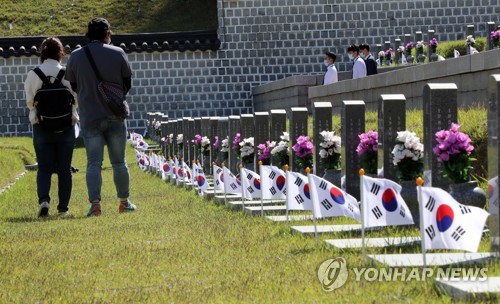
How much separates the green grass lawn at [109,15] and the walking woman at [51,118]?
59.2 m

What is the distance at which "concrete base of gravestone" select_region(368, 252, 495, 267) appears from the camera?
775 centimetres

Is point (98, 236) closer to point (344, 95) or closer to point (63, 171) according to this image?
point (63, 171)

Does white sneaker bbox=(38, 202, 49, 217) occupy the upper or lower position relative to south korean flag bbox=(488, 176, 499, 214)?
lower

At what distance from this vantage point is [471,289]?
6547mm

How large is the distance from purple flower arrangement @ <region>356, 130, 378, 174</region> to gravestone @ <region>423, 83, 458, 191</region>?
142cm

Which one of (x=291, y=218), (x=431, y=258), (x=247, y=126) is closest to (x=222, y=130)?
(x=247, y=126)

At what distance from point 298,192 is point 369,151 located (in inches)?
41.6

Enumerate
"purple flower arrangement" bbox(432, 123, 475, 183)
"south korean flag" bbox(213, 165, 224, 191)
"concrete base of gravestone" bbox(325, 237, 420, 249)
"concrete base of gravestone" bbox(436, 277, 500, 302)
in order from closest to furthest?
"concrete base of gravestone" bbox(436, 277, 500, 302) → "concrete base of gravestone" bbox(325, 237, 420, 249) → "purple flower arrangement" bbox(432, 123, 475, 183) → "south korean flag" bbox(213, 165, 224, 191)

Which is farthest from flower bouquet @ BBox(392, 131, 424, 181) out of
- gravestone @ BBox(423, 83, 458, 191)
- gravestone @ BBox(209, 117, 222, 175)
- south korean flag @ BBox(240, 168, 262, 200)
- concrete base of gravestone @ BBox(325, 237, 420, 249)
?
gravestone @ BBox(209, 117, 222, 175)

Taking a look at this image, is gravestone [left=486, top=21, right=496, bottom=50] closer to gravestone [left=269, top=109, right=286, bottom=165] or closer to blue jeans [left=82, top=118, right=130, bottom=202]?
gravestone [left=269, top=109, right=286, bottom=165]

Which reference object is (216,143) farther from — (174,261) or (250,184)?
(174,261)

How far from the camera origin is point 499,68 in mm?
16469

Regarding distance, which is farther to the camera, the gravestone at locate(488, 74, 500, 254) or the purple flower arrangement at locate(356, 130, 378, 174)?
the purple flower arrangement at locate(356, 130, 378, 174)

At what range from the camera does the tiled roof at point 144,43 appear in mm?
46219
